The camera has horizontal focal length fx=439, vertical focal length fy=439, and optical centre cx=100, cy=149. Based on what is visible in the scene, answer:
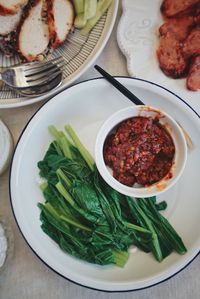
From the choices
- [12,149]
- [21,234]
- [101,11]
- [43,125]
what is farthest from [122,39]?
[21,234]

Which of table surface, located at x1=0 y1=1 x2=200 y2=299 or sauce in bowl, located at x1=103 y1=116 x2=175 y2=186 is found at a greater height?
sauce in bowl, located at x1=103 y1=116 x2=175 y2=186

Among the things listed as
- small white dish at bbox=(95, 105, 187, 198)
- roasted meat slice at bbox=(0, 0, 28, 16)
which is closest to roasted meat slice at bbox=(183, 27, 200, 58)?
small white dish at bbox=(95, 105, 187, 198)

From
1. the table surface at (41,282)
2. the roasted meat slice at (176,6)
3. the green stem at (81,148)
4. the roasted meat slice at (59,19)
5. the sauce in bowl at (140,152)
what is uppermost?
the roasted meat slice at (176,6)

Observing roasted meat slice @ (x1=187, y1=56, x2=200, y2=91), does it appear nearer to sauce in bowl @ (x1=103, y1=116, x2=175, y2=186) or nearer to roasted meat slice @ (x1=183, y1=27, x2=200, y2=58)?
roasted meat slice @ (x1=183, y1=27, x2=200, y2=58)

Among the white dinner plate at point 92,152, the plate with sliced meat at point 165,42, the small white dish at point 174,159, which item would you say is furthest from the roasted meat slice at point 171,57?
the small white dish at point 174,159

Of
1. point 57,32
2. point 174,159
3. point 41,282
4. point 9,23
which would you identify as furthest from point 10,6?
point 41,282

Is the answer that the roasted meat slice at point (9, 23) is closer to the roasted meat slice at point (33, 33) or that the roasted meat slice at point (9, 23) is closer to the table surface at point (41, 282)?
the roasted meat slice at point (33, 33)

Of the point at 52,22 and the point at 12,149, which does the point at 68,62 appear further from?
the point at 12,149
